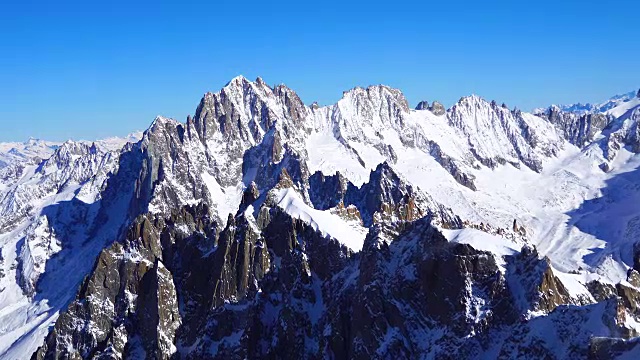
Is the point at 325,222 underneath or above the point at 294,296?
above

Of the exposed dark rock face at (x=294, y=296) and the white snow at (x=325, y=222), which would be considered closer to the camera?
the exposed dark rock face at (x=294, y=296)

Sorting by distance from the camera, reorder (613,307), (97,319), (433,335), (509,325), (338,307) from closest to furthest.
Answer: (613,307) < (509,325) < (433,335) < (338,307) < (97,319)

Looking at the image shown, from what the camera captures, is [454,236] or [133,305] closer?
[454,236]

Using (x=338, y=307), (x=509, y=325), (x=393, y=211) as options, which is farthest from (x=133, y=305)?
(x=509, y=325)

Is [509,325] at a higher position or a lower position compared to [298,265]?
lower

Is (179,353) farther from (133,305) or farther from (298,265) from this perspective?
(298,265)

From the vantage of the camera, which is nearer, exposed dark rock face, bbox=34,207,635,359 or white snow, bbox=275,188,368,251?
exposed dark rock face, bbox=34,207,635,359

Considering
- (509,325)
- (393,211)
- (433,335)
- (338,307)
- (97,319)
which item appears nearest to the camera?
(509,325)

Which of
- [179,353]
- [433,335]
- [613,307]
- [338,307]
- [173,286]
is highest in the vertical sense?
[173,286]

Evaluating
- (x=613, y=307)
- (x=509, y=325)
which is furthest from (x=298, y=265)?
(x=613, y=307)

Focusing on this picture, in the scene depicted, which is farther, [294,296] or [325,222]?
[325,222]
